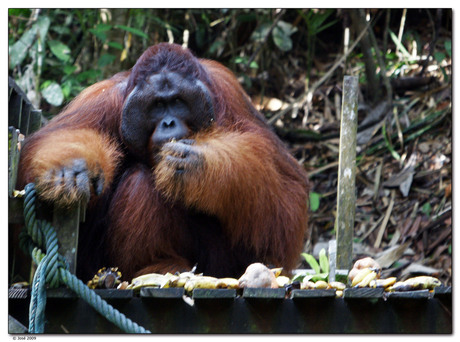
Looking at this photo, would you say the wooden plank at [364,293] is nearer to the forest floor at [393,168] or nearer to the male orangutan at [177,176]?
the male orangutan at [177,176]

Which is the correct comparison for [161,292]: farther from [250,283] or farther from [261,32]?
[261,32]

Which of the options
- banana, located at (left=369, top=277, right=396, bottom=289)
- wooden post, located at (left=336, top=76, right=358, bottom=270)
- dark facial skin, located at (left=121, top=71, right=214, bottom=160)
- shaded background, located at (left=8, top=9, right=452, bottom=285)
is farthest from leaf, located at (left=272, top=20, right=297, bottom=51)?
banana, located at (left=369, top=277, right=396, bottom=289)

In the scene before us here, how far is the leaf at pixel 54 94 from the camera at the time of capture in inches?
250

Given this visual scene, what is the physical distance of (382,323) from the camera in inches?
124

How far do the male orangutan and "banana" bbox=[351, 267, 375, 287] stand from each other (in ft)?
2.27

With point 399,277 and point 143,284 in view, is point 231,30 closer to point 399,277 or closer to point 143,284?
point 399,277

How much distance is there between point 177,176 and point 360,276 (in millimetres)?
1010

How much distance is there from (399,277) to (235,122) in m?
2.44

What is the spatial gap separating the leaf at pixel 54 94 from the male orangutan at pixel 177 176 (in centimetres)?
202

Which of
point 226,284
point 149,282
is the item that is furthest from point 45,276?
point 226,284

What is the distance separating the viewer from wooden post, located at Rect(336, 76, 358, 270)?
13.1 feet

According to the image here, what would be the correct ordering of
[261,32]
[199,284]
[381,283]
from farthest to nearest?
[261,32] < [381,283] < [199,284]

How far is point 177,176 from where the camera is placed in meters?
3.75
